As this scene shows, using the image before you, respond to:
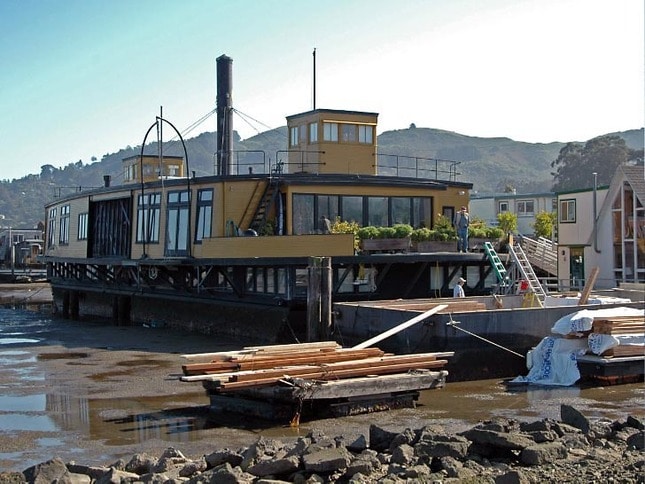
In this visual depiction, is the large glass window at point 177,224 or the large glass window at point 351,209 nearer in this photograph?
the large glass window at point 351,209

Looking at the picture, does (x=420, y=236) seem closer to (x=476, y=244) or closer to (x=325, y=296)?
(x=476, y=244)

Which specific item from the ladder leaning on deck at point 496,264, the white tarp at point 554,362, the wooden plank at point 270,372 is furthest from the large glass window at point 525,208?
the wooden plank at point 270,372

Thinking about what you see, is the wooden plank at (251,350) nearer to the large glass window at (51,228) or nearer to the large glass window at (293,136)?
the large glass window at (293,136)

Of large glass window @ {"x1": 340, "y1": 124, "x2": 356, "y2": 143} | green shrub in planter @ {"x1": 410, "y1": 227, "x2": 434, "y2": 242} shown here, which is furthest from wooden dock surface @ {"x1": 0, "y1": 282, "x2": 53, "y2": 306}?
green shrub in planter @ {"x1": 410, "y1": 227, "x2": 434, "y2": 242}

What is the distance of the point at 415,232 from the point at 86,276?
1578cm

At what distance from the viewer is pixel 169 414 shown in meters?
14.1

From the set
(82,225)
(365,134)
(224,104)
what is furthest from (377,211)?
(82,225)

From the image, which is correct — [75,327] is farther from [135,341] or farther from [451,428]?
[451,428]

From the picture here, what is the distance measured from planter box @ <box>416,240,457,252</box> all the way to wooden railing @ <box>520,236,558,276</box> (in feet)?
33.3

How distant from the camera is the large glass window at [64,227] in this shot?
35.9 meters

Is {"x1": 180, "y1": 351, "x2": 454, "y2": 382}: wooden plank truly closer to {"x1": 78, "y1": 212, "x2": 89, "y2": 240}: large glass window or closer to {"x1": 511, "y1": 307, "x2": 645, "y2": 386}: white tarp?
{"x1": 511, "y1": 307, "x2": 645, "y2": 386}: white tarp

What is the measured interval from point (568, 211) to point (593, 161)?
Answer: 79.1 m

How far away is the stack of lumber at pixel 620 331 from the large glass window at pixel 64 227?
78.7ft

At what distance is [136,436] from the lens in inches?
495
